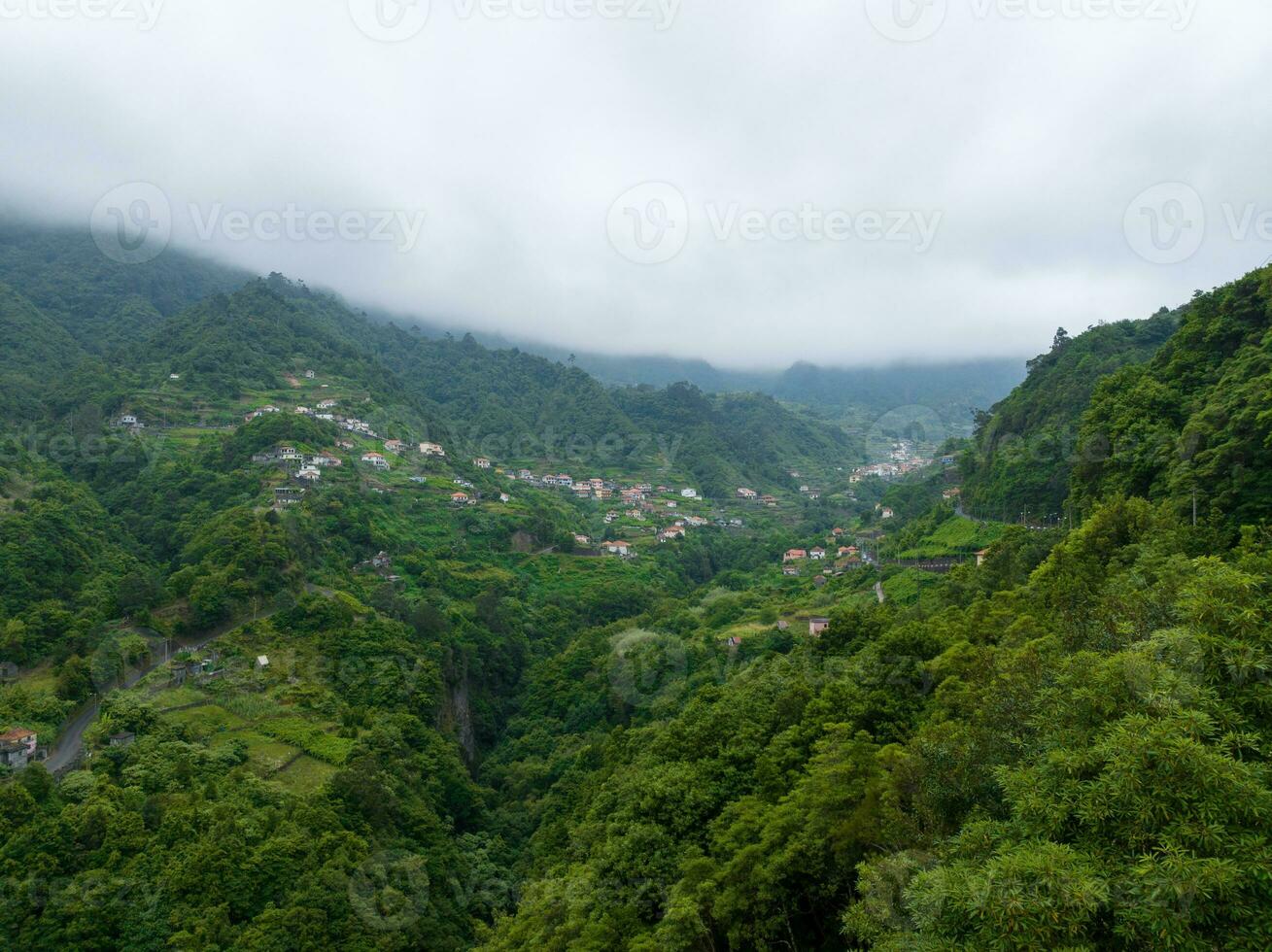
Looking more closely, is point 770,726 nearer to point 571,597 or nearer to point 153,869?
point 153,869

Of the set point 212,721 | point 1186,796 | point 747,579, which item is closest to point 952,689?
point 1186,796

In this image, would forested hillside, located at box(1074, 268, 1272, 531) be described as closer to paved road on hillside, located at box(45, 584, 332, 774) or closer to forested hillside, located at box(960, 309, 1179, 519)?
forested hillside, located at box(960, 309, 1179, 519)

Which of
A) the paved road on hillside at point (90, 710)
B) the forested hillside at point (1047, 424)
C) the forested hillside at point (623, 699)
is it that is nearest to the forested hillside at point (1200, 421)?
the forested hillside at point (623, 699)

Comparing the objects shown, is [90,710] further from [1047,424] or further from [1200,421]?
[1047,424]

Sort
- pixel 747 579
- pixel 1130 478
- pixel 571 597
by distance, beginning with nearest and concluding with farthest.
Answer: pixel 1130 478, pixel 571 597, pixel 747 579

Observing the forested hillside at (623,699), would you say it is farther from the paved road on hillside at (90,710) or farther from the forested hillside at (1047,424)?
the forested hillside at (1047,424)

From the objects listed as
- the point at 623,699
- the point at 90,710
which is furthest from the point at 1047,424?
the point at 90,710

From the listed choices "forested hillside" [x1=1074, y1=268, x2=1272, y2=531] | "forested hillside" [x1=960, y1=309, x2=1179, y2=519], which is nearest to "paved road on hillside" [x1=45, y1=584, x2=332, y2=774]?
"forested hillside" [x1=1074, y1=268, x2=1272, y2=531]

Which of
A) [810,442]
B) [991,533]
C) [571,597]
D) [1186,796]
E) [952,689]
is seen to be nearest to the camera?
[1186,796]
